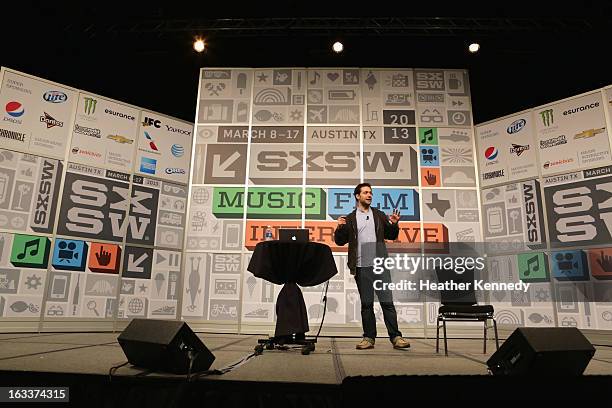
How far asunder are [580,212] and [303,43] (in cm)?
461

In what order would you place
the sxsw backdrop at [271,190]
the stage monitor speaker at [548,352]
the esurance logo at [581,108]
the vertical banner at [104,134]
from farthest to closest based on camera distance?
the vertical banner at [104,134] → the esurance logo at [581,108] → the sxsw backdrop at [271,190] → the stage monitor speaker at [548,352]

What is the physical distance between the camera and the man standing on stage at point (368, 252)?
4.04 m

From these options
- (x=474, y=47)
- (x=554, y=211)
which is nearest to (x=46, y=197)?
(x=474, y=47)

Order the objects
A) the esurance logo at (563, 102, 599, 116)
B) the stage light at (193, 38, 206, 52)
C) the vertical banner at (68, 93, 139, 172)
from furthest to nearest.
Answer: the stage light at (193, 38, 206, 52) → the vertical banner at (68, 93, 139, 172) → the esurance logo at (563, 102, 599, 116)

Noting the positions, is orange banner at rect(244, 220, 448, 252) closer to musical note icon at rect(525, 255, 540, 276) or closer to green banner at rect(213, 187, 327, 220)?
green banner at rect(213, 187, 327, 220)

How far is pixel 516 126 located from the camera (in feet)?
19.6

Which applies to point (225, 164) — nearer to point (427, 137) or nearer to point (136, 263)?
point (136, 263)

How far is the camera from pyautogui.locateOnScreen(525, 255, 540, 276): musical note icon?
216 inches

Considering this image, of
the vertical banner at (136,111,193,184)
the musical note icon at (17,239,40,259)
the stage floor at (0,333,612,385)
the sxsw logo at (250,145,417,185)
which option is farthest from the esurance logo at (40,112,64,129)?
the stage floor at (0,333,612,385)

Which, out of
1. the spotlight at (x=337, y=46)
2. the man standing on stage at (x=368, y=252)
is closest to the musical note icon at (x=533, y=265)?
the man standing on stage at (x=368, y=252)

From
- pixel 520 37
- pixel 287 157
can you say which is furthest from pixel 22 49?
pixel 520 37

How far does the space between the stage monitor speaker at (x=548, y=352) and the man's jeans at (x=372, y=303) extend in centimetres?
188

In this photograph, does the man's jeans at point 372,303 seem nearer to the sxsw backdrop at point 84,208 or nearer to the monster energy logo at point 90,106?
the sxsw backdrop at point 84,208

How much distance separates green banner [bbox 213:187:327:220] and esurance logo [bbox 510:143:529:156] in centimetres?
277
